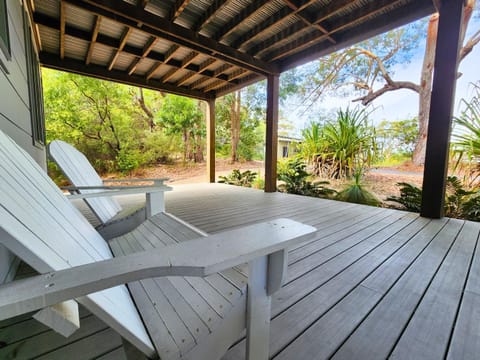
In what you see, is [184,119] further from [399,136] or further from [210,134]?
[399,136]

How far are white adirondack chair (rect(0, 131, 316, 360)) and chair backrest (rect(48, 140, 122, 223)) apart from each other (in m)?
1.12

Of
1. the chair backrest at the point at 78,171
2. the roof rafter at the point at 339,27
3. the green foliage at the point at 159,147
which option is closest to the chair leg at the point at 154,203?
the chair backrest at the point at 78,171

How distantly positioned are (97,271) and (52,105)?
10.2 meters

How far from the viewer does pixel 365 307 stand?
119cm

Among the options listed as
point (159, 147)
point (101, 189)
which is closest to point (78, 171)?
point (101, 189)

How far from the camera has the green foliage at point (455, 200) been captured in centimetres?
292

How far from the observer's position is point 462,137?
2803 mm

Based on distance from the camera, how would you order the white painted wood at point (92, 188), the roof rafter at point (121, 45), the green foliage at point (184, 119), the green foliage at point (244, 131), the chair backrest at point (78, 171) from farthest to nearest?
the green foliage at point (244, 131)
the green foliage at point (184, 119)
the roof rafter at point (121, 45)
the chair backrest at point (78, 171)
the white painted wood at point (92, 188)

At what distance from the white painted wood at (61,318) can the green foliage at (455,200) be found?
13.9 ft

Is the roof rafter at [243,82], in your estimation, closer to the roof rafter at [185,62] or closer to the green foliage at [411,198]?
the roof rafter at [185,62]

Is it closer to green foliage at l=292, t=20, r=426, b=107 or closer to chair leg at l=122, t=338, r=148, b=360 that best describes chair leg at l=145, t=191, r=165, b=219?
chair leg at l=122, t=338, r=148, b=360

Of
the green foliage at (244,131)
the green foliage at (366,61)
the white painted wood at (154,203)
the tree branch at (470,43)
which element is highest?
the green foliage at (366,61)

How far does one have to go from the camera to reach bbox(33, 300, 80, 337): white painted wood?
0.41 meters

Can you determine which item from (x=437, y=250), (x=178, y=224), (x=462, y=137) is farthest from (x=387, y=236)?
(x=178, y=224)
